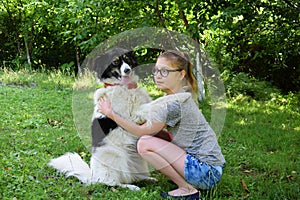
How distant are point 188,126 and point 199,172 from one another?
0.37 m

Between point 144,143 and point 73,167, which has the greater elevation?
point 144,143

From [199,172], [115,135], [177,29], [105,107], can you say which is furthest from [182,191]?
[177,29]

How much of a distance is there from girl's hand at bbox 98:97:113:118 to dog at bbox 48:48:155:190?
0.12 ft

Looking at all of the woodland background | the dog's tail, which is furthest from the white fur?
the woodland background

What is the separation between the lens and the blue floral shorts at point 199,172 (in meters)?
3.31

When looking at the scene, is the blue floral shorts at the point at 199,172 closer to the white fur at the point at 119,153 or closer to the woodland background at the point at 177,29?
the white fur at the point at 119,153

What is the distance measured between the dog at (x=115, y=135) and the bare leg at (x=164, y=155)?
6.9 inches

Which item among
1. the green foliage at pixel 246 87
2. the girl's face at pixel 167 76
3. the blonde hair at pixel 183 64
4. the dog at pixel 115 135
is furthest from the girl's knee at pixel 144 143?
the green foliage at pixel 246 87

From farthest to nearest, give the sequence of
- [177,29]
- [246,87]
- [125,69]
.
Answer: [246,87], [177,29], [125,69]

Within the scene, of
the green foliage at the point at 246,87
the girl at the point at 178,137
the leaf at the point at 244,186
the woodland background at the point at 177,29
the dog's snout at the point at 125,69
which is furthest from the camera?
the green foliage at the point at 246,87

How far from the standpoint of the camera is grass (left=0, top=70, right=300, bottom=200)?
3.53 meters

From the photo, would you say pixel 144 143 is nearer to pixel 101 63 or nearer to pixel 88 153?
pixel 101 63

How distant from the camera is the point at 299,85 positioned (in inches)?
378

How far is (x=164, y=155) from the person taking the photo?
3330mm
